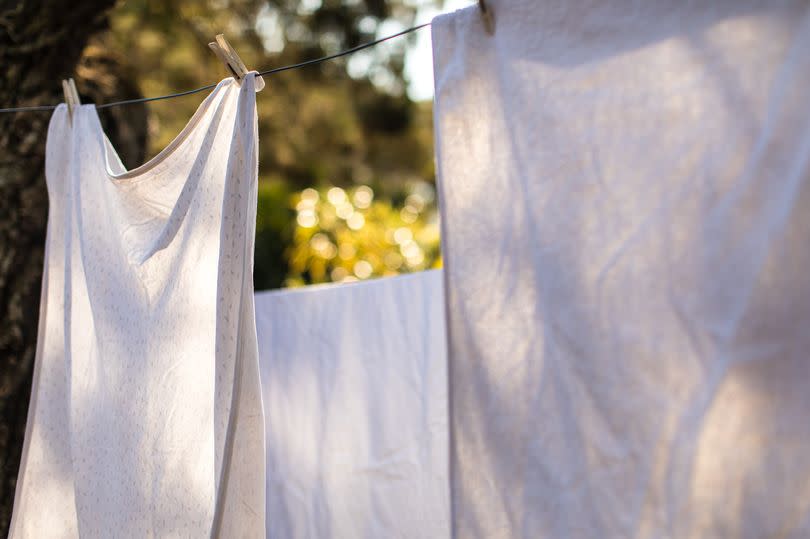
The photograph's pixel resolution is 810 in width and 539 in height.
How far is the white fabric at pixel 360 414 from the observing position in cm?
172

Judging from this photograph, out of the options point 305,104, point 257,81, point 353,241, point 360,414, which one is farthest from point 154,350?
point 305,104

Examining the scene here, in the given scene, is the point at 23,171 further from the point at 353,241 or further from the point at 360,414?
the point at 353,241

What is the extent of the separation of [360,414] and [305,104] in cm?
303

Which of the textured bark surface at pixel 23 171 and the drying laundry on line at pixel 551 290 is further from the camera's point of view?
the textured bark surface at pixel 23 171

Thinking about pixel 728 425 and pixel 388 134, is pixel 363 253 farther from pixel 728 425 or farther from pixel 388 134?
pixel 728 425

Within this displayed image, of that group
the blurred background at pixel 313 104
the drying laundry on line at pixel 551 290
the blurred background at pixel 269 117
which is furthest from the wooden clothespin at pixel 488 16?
the blurred background at pixel 313 104

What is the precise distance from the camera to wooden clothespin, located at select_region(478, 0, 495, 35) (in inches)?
40.0

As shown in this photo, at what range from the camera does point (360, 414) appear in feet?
5.88

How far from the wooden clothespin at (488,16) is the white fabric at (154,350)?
0.35m

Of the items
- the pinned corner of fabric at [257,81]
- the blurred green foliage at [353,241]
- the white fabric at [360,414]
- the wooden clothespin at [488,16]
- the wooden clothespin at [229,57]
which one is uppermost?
the blurred green foliage at [353,241]

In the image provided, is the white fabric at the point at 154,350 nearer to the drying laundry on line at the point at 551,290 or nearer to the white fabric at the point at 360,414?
the drying laundry on line at the point at 551,290

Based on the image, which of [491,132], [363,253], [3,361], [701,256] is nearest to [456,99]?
[491,132]

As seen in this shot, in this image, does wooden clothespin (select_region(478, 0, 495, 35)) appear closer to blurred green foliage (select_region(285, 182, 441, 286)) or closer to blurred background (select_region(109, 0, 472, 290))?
blurred background (select_region(109, 0, 472, 290))

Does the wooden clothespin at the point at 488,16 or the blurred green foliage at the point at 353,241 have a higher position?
the blurred green foliage at the point at 353,241
